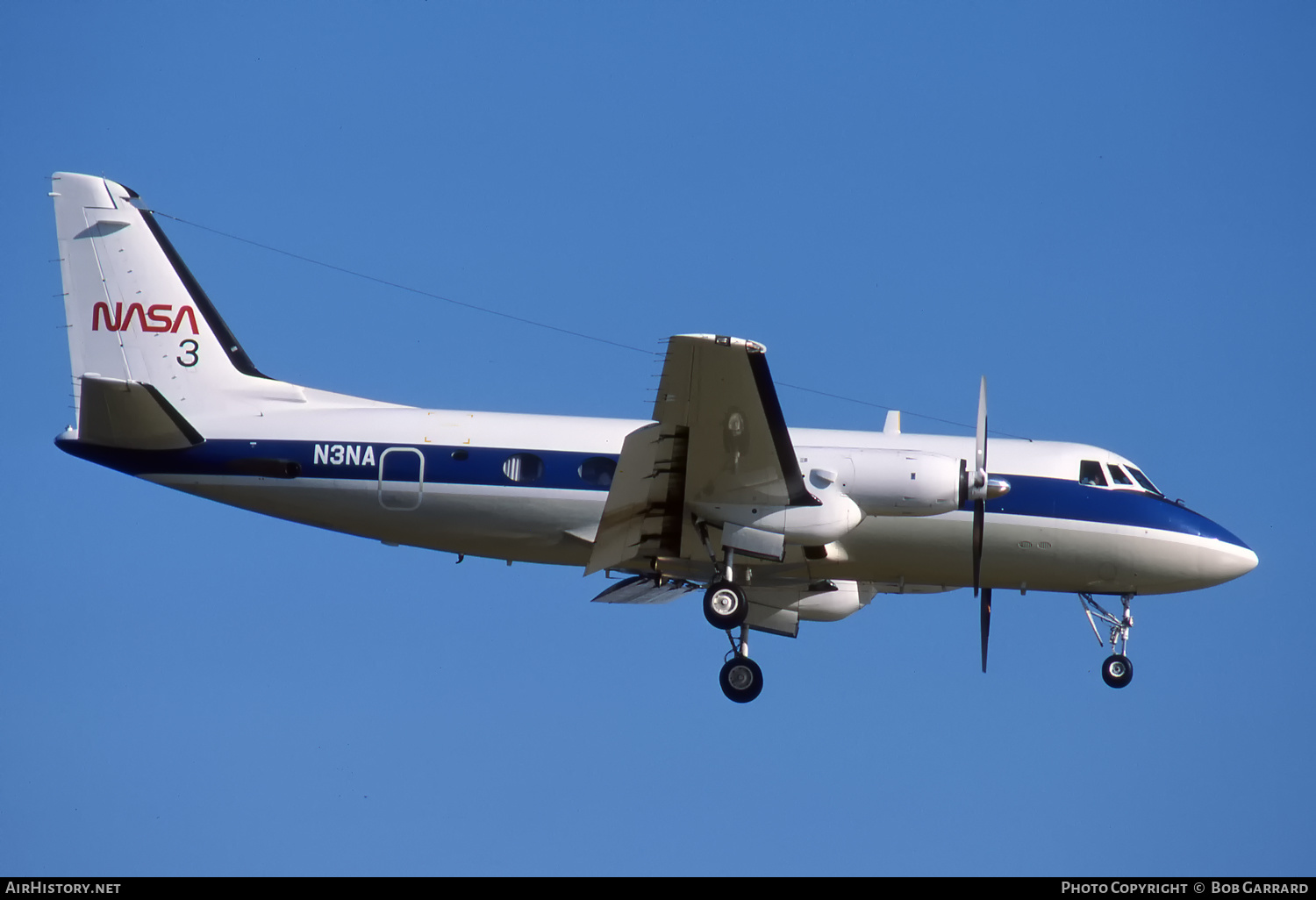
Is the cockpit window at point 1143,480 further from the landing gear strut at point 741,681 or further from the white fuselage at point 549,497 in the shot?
the landing gear strut at point 741,681

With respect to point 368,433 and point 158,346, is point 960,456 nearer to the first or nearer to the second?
point 368,433

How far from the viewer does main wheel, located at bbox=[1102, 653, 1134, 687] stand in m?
23.5

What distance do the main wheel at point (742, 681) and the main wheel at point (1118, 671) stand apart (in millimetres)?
6175

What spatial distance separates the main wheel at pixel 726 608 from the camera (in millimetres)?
19688

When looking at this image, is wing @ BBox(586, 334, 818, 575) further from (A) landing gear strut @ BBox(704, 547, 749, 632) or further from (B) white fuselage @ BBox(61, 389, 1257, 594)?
A: (B) white fuselage @ BBox(61, 389, 1257, 594)

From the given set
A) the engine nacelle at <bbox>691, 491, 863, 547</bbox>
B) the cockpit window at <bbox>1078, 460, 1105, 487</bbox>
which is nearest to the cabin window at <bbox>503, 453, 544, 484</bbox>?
the engine nacelle at <bbox>691, 491, 863, 547</bbox>

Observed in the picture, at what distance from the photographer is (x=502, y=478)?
21234mm

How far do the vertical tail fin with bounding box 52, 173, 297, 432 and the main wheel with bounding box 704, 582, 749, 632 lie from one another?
824cm

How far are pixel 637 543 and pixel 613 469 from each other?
127 cm

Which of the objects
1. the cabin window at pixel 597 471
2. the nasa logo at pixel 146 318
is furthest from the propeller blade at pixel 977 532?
the nasa logo at pixel 146 318

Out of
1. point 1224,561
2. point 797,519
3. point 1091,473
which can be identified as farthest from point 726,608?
point 1224,561

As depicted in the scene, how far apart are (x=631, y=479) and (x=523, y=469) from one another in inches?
95.8

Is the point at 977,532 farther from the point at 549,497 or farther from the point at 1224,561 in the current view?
the point at 549,497

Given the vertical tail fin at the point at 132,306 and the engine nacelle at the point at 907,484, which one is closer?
the engine nacelle at the point at 907,484
